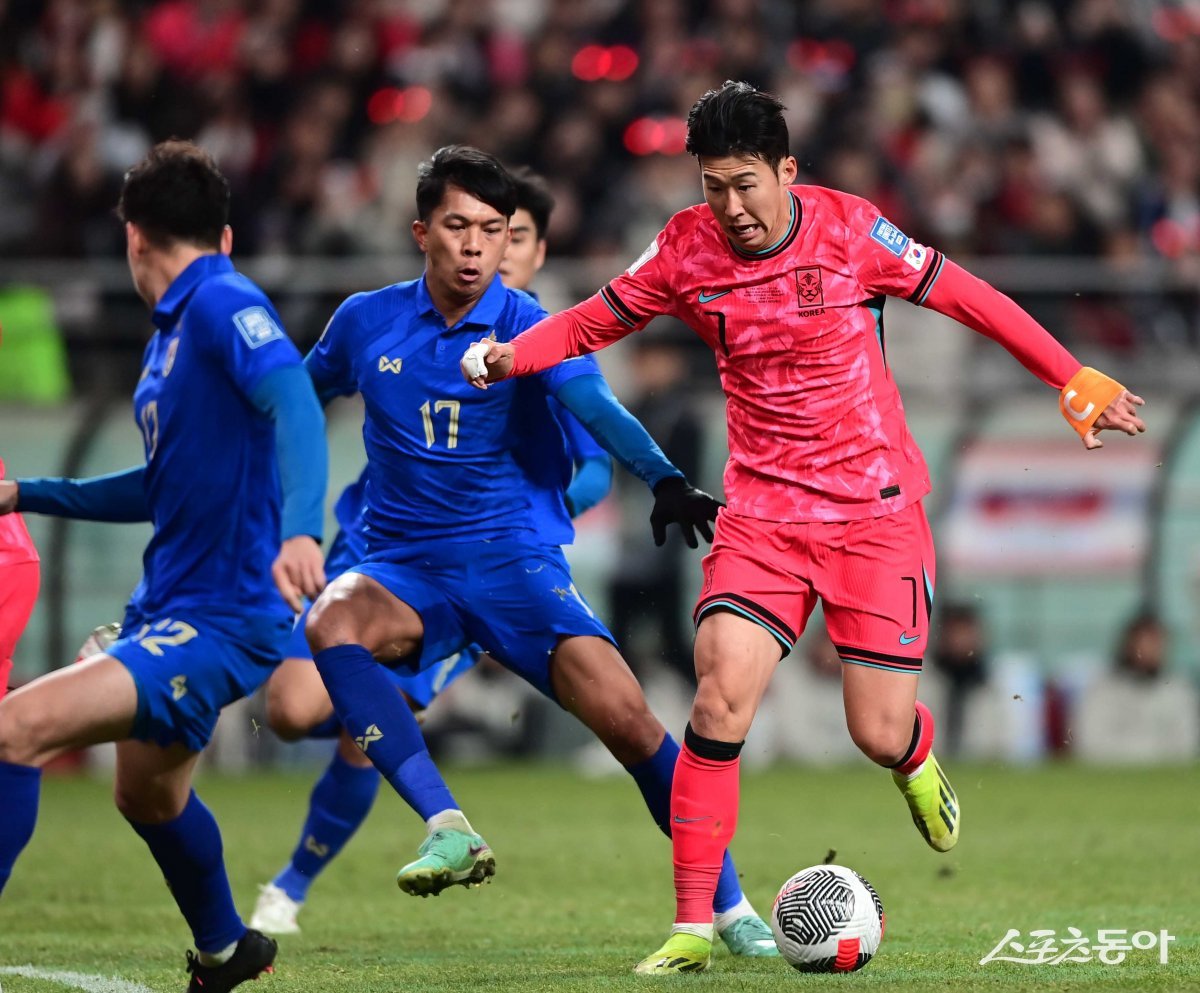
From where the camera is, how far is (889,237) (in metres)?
5.96

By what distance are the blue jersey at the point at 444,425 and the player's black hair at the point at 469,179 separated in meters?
0.36

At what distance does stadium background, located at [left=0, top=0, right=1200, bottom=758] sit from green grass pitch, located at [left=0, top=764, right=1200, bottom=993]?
1499 millimetres

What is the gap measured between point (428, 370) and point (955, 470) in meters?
7.57

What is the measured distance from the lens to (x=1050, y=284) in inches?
538

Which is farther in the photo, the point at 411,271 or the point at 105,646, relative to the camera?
the point at 411,271

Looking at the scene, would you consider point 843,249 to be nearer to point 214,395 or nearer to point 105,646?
point 214,395

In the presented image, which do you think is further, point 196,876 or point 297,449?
point 196,876

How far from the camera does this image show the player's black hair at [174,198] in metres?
5.64

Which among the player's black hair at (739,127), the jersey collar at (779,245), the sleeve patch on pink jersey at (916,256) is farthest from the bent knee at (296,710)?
the sleeve patch on pink jersey at (916,256)

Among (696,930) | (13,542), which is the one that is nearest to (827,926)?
(696,930)

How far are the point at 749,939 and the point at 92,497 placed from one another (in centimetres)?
244

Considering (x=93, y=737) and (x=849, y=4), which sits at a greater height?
(x=849, y=4)

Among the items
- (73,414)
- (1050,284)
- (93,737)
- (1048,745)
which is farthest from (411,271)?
(93,737)

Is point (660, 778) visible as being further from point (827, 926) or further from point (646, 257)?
point (646, 257)
